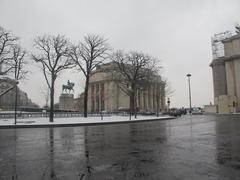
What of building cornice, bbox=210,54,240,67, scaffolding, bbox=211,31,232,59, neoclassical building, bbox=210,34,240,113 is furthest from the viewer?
scaffolding, bbox=211,31,232,59

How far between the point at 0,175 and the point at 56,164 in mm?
1553

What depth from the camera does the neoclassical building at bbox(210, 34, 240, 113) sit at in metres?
80.0

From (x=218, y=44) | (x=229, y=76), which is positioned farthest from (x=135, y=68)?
(x=218, y=44)

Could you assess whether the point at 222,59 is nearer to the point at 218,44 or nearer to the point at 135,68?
the point at 218,44

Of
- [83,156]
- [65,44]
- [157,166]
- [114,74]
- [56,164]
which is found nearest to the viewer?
[157,166]

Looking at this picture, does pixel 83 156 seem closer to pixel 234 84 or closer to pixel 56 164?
pixel 56 164

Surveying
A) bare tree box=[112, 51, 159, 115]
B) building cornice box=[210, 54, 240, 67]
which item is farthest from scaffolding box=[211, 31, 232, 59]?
bare tree box=[112, 51, 159, 115]

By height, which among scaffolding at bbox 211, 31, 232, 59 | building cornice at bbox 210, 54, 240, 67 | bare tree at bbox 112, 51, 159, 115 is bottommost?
bare tree at bbox 112, 51, 159, 115

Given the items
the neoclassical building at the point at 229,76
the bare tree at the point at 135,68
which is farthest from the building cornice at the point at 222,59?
the bare tree at the point at 135,68

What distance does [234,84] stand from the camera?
85250 millimetres

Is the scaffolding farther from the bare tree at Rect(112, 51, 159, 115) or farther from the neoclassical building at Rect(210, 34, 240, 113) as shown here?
the bare tree at Rect(112, 51, 159, 115)

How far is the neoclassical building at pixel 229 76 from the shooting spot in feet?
262

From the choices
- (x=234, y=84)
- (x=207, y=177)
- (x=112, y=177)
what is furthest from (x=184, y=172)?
(x=234, y=84)

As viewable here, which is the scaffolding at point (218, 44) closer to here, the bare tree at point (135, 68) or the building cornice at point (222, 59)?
the building cornice at point (222, 59)
